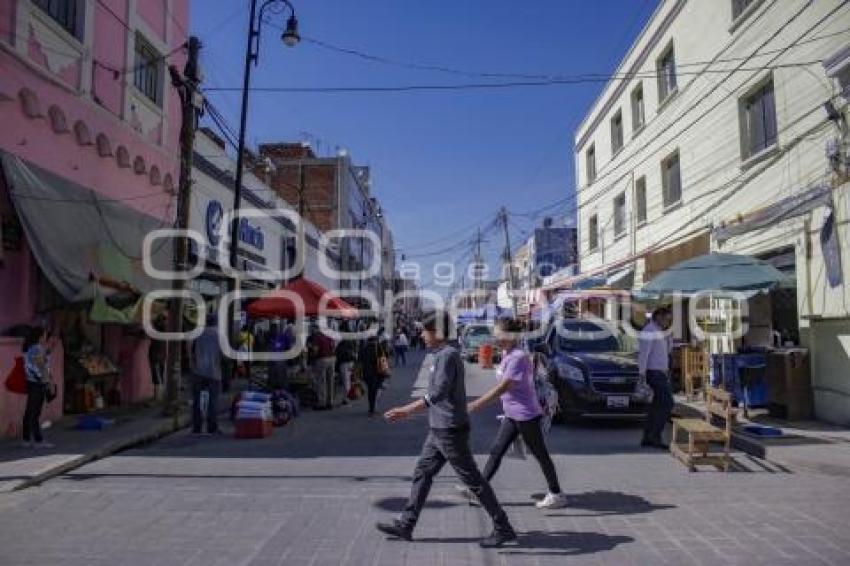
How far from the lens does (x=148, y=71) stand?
16.0 m

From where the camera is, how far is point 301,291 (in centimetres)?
1639

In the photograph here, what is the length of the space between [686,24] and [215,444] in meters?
15.6

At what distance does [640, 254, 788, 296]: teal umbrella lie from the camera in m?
12.3

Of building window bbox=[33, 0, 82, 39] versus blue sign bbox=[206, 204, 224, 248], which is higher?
building window bbox=[33, 0, 82, 39]

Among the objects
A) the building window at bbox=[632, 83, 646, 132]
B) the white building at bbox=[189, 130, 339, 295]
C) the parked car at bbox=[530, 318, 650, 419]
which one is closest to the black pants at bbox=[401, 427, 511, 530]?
the parked car at bbox=[530, 318, 650, 419]

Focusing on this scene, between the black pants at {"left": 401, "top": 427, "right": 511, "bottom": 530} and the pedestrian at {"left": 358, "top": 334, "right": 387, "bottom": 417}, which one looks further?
the pedestrian at {"left": 358, "top": 334, "right": 387, "bottom": 417}

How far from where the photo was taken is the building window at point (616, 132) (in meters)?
25.5

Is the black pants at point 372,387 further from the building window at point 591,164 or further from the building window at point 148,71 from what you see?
the building window at point 591,164

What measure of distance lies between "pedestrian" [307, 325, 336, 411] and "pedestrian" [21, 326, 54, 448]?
20.8 feet

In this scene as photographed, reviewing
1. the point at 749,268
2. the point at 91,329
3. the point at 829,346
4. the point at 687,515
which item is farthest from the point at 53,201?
the point at 829,346

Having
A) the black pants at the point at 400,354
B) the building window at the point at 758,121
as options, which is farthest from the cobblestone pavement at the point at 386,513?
the black pants at the point at 400,354

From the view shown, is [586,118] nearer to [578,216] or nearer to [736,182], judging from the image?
[578,216]

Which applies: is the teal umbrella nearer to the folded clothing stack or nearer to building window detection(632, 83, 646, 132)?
the folded clothing stack

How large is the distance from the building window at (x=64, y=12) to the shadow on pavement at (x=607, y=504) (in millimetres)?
10839
